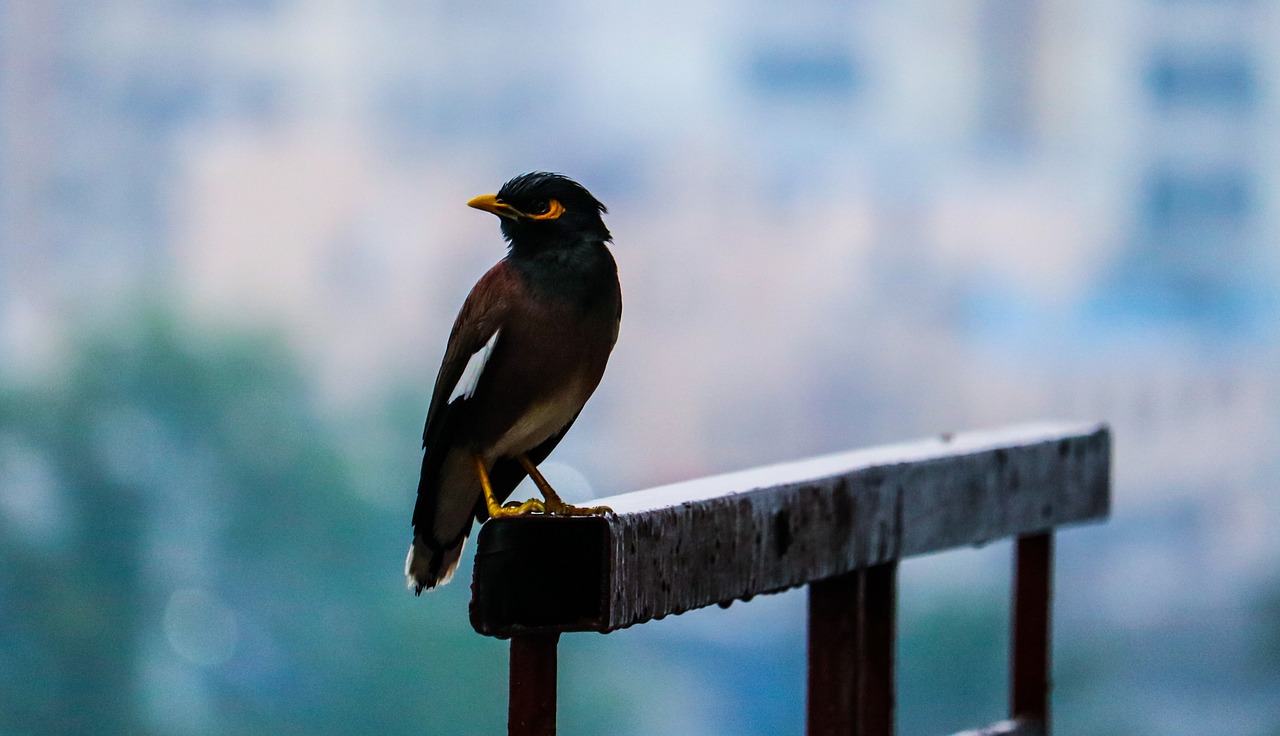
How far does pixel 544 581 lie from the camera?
5.37 feet

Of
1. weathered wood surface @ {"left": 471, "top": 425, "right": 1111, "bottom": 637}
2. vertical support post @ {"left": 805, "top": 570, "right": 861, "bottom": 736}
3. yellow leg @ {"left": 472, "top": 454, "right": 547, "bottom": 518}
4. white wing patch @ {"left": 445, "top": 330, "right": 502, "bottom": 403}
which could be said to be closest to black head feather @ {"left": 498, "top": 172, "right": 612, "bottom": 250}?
white wing patch @ {"left": 445, "top": 330, "right": 502, "bottom": 403}

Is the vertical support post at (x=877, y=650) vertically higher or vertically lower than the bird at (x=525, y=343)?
lower

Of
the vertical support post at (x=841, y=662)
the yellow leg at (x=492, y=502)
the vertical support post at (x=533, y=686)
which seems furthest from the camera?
the vertical support post at (x=841, y=662)

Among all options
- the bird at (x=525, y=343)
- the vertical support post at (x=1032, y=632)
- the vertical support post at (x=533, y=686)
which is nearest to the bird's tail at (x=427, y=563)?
the bird at (x=525, y=343)

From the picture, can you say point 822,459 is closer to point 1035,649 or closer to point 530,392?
point 530,392

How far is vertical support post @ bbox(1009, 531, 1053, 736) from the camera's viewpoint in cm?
282

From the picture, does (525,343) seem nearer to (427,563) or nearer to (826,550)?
(427,563)

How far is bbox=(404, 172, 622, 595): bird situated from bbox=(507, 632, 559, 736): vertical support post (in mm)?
647

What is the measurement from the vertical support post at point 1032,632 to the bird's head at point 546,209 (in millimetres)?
1056

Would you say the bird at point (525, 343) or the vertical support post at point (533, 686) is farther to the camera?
the bird at point (525, 343)

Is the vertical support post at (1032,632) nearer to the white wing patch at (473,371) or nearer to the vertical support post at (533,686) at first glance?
the white wing patch at (473,371)

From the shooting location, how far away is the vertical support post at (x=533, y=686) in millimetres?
1629

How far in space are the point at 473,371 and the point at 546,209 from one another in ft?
0.86

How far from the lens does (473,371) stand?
2.37m
